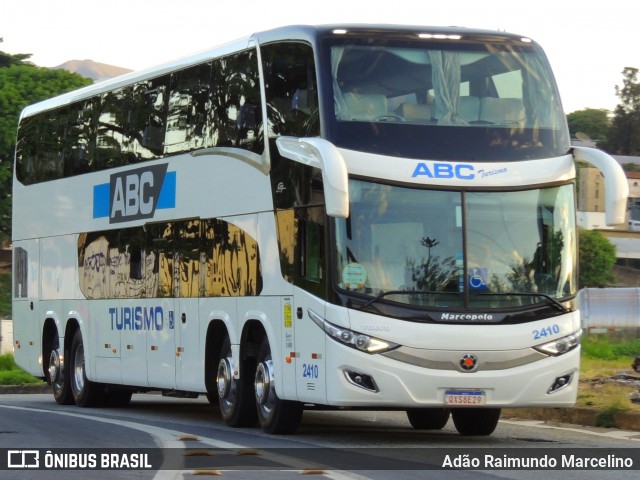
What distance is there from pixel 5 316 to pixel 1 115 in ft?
35.8

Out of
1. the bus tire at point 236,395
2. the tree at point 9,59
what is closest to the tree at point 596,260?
the tree at point 9,59

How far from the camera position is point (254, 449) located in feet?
48.5

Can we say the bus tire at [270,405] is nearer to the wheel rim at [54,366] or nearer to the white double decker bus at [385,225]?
the white double decker bus at [385,225]

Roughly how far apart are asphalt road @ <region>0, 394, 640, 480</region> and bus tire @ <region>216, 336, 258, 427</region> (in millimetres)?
283

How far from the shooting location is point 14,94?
82.0m

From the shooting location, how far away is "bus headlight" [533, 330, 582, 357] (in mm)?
15516

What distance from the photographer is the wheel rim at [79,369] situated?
24422 millimetres

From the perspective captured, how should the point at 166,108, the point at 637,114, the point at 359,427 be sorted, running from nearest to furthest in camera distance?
1. the point at 359,427
2. the point at 166,108
3. the point at 637,114

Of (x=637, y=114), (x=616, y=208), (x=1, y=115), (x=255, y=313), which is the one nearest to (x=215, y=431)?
(x=255, y=313)

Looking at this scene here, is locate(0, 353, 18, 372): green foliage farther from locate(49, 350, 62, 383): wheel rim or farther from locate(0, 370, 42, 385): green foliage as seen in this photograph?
locate(49, 350, 62, 383): wheel rim

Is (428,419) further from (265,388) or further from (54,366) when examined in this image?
(54,366)

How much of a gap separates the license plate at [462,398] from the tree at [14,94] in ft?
219

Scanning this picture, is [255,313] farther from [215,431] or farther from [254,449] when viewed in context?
[254,449]

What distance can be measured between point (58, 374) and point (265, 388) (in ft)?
29.0
